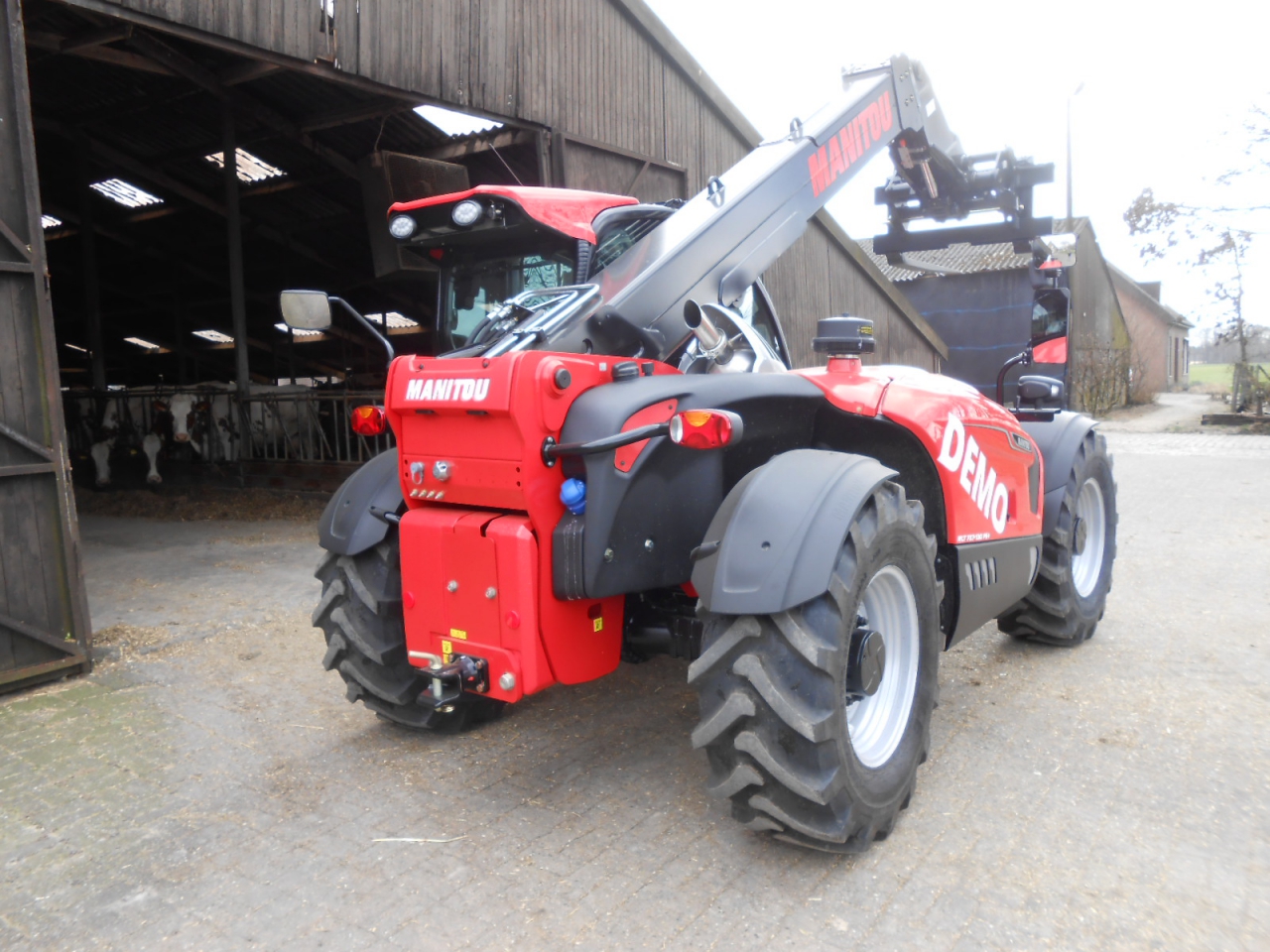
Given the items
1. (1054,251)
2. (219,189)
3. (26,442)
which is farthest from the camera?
(219,189)

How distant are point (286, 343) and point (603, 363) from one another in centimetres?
2245

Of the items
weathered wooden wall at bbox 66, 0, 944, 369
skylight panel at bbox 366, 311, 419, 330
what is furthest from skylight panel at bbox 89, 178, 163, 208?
weathered wooden wall at bbox 66, 0, 944, 369

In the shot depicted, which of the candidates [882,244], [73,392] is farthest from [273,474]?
[882,244]

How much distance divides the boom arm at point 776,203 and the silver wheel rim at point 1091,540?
1932 mm

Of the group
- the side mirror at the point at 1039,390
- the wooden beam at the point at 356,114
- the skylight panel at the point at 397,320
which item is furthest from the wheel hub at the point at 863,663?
the skylight panel at the point at 397,320

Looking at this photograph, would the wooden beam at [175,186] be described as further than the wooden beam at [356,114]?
Yes

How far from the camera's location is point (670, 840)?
3125 millimetres

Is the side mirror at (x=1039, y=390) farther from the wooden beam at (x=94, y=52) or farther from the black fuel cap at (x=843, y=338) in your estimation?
the wooden beam at (x=94, y=52)

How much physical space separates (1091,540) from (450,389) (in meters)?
4.27

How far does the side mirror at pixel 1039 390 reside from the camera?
509 centimetres

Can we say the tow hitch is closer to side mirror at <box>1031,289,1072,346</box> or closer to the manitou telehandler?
the manitou telehandler

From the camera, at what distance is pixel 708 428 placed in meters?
2.67

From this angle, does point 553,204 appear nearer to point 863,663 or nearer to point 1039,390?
point 863,663

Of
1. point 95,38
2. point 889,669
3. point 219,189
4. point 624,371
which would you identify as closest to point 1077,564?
point 889,669
